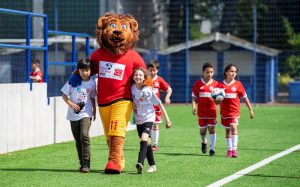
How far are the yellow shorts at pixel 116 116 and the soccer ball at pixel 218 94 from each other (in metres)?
3.00

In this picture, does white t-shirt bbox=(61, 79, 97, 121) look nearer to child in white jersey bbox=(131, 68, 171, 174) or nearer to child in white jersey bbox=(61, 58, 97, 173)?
child in white jersey bbox=(61, 58, 97, 173)

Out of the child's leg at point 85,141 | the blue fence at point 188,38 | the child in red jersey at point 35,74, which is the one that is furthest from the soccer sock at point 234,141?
the blue fence at point 188,38

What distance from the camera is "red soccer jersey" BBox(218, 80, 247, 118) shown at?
1497 centimetres

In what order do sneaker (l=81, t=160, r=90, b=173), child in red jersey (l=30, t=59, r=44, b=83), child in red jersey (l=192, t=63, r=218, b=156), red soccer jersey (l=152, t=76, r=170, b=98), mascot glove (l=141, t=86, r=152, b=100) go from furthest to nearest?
child in red jersey (l=30, t=59, r=44, b=83) < red soccer jersey (l=152, t=76, r=170, b=98) < child in red jersey (l=192, t=63, r=218, b=156) < mascot glove (l=141, t=86, r=152, b=100) < sneaker (l=81, t=160, r=90, b=173)

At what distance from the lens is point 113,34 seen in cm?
1235

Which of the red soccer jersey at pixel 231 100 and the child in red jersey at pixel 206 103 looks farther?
the child in red jersey at pixel 206 103

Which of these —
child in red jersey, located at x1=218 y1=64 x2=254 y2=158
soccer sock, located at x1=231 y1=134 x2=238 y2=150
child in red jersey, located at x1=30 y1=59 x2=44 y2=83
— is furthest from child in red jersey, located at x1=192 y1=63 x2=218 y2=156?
child in red jersey, located at x1=30 y1=59 x2=44 y2=83

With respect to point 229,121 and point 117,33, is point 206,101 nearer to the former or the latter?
point 229,121

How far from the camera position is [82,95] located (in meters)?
12.5

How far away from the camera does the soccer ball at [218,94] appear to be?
14758mm

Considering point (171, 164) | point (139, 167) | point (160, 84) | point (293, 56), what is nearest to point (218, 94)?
point (160, 84)

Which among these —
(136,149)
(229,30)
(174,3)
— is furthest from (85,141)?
(229,30)

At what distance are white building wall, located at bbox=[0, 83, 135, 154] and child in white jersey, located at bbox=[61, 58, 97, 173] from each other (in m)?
2.48

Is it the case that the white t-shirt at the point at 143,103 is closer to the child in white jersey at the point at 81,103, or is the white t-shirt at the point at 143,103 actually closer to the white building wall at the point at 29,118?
the child in white jersey at the point at 81,103
